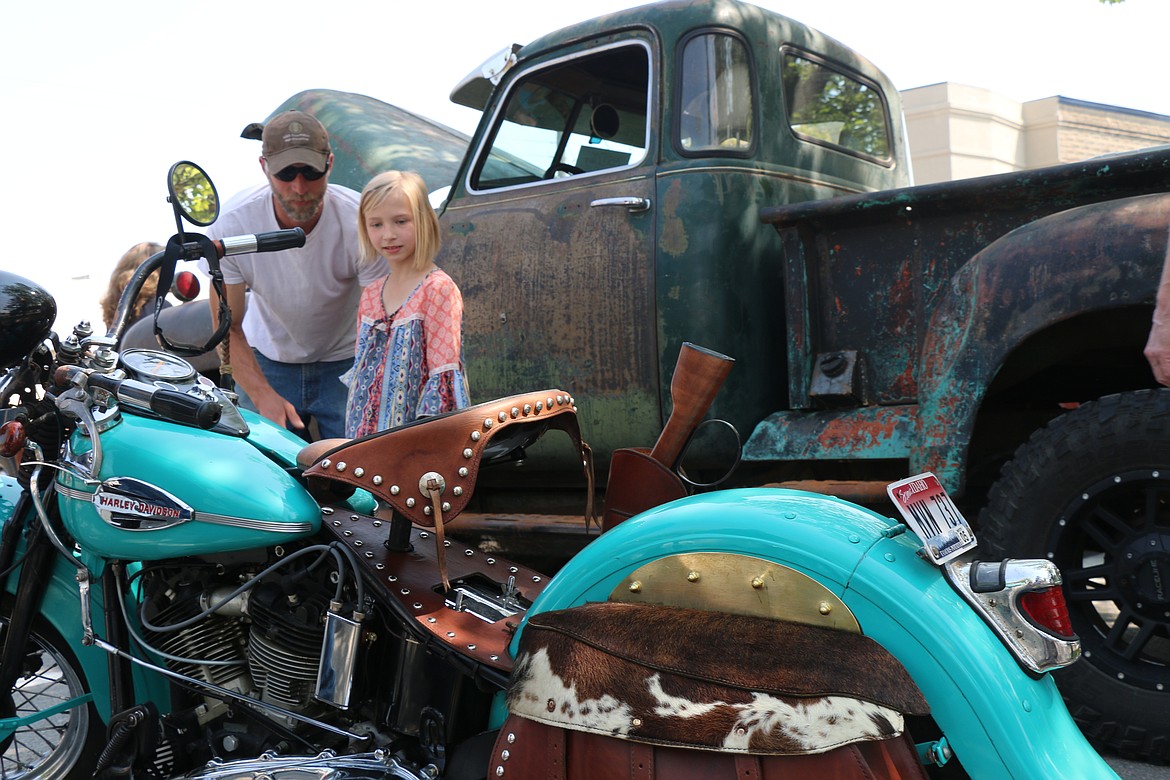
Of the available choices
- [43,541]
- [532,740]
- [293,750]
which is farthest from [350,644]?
[43,541]

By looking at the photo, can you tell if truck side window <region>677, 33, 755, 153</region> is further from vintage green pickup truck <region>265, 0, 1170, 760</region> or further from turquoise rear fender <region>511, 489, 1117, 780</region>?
turquoise rear fender <region>511, 489, 1117, 780</region>

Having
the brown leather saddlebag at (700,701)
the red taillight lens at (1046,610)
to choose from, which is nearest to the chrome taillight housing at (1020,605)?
the red taillight lens at (1046,610)

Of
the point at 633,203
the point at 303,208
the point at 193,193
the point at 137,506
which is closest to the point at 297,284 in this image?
the point at 303,208

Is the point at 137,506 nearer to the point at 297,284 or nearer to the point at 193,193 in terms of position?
the point at 193,193

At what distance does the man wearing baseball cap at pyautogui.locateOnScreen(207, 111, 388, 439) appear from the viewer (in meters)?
3.01

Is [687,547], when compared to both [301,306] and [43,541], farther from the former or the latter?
[301,306]

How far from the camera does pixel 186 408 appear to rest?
6.68 ft

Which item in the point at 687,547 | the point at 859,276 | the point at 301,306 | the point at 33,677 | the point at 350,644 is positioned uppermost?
the point at 859,276

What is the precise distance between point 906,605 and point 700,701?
1.05ft

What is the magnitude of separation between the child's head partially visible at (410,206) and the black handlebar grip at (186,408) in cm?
94

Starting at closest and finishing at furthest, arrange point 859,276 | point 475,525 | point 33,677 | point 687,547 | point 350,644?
point 687,547, point 350,644, point 33,677, point 859,276, point 475,525

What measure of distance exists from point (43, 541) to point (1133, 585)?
2511mm

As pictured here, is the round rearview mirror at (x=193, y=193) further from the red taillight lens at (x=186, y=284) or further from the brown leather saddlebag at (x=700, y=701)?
the brown leather saddlebag at (x=700, y=701)

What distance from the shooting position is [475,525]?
380cm
